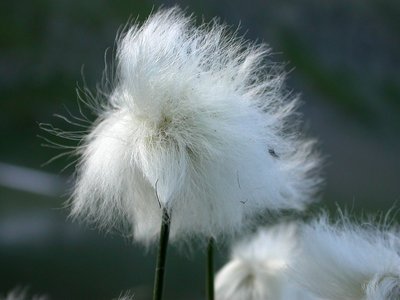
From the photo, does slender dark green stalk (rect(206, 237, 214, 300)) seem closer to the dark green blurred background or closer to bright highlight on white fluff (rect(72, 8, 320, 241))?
bright highlight on white fluff (rect(72, 8, 320, 241))

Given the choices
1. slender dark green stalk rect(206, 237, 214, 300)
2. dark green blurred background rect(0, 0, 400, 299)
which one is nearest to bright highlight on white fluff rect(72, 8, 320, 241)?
slender dark green stalk rect(206, 237, 214, 300)

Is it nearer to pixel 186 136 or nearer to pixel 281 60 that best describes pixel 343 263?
pixel 186 136

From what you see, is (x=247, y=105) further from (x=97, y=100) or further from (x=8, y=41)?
(x=8, y=41)

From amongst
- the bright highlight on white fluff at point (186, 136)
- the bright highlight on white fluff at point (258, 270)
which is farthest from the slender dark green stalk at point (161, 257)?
the bright highlight on white fluff at point (258, 270)

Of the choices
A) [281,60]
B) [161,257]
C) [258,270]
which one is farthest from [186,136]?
[281,60]

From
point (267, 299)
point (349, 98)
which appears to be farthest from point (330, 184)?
point (267, 299)
